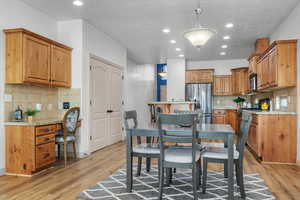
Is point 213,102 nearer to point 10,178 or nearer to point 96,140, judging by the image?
point 96,140

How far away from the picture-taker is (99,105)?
5.52 metres

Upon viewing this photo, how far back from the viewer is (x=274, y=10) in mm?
4312

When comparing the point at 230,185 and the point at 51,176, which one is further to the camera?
the point at 51,176

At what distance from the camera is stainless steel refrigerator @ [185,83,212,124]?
28.1 feet

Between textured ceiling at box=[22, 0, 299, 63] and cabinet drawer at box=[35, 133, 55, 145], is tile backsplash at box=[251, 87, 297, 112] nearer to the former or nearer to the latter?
textured ceiling at box=[22, 0, 299, 63]

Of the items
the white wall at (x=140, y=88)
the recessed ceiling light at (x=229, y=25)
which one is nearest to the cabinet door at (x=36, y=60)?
the recessed ceiling light at (x=229, y=25)

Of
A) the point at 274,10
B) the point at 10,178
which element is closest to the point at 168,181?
the point at 10,178

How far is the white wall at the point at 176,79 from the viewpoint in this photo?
892 cm

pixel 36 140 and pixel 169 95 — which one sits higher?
pixel 169 95

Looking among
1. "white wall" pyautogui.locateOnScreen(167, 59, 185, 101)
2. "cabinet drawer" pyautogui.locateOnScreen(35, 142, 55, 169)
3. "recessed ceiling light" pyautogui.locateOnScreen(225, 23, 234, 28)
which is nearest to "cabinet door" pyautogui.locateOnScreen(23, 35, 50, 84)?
"cabinet drawer" pyautogui.locateOnScreen(35, 142, 55, 169)

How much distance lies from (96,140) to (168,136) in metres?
3.23

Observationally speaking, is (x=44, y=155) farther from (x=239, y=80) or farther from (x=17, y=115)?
(x=239, y=80)

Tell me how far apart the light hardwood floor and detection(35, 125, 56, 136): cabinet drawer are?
631 millimetres

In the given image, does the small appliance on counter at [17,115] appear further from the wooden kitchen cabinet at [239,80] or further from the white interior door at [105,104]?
the wooden kitchen cabinet at [239,80]
